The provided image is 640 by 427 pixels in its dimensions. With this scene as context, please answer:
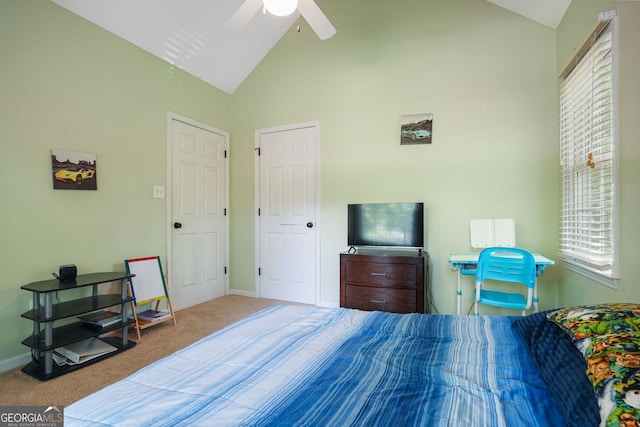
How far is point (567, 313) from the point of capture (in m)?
1.06

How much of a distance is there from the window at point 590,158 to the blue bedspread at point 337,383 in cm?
114

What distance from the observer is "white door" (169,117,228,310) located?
3443mm

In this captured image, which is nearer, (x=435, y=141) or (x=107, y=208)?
(x=107, y=208)

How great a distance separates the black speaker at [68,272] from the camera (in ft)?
7.54

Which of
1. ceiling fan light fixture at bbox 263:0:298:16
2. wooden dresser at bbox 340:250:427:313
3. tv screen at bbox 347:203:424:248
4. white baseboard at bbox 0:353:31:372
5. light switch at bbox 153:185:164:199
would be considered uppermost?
ceiling fan light fixture at bbox 263:0:298:16

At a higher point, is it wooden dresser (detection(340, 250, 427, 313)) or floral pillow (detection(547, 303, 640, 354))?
floral pillow (detection(547, 303, 640, 354))

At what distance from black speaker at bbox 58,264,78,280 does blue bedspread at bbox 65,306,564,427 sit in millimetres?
1795

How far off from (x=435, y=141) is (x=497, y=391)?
2.67 meters

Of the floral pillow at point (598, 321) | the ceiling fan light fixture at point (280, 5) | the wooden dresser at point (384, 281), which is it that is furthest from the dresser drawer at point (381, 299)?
the ceiling fan light fixture at point (280, 5)

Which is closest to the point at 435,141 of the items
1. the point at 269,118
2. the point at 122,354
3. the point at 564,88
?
the point at 564,88

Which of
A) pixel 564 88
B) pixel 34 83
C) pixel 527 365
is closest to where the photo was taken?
pixel 527 365

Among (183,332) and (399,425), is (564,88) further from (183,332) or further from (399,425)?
(183,332)

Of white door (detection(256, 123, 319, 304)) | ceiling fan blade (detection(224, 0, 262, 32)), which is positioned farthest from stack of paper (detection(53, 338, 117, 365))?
ceiling fan blade (detection(224, 0, 262, 32))

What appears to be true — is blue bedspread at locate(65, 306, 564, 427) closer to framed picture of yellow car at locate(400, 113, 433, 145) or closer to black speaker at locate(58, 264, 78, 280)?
black speaker at locate(58, 264, 78, 280)
